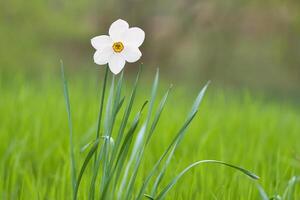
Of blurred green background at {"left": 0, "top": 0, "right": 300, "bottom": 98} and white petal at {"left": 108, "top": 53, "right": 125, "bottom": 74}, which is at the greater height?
blurred green background at {"left": 0, "top": 0, "right": 300, "bottom": 98}

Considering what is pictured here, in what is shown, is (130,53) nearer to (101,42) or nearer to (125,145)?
(101,42)

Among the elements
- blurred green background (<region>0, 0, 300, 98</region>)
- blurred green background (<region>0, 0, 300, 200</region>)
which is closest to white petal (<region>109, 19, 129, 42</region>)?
blurred green background (<region>0, 0, 300, 200</region>)

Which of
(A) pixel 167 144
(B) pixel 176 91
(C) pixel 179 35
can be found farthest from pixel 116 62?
(C) pixel 179 35

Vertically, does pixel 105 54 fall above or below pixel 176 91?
below

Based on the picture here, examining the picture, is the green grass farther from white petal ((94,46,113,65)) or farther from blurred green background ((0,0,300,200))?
white petal ((94,46,113,65))

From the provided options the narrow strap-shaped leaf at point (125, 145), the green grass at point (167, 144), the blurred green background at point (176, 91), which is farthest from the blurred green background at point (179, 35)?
the narrow strap-shaped leaf at point (125, 145)
